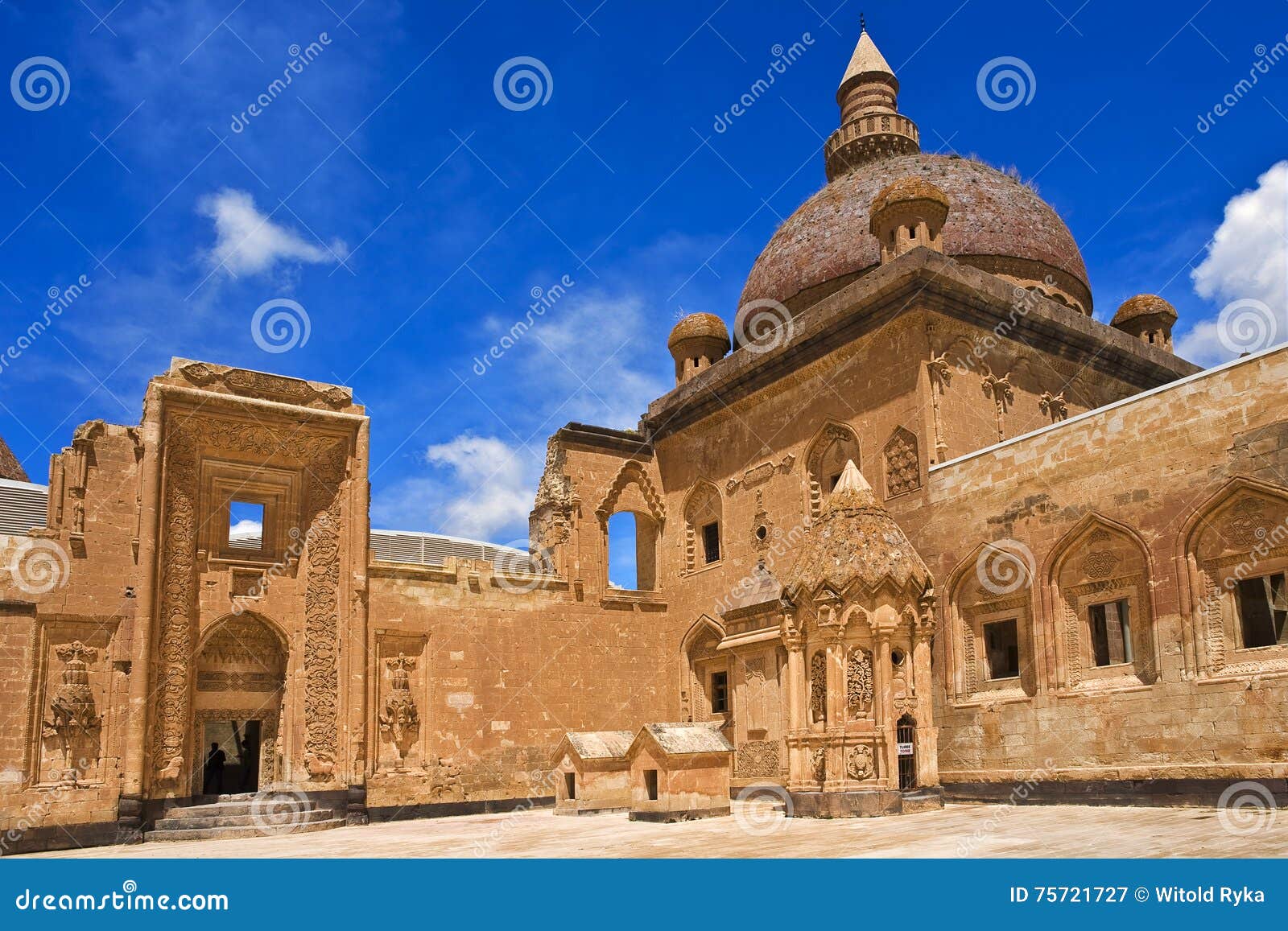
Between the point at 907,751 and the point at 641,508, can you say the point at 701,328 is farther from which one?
the point at 907,751

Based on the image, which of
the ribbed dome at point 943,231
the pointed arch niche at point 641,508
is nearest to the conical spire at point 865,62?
the ribbed dome at point 943,231

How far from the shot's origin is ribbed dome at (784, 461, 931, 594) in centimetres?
1276

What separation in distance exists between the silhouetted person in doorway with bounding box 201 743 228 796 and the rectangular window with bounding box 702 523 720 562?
962 cm

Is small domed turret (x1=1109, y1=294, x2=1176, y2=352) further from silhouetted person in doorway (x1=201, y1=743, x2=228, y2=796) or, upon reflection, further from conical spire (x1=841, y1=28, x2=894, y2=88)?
silhouetted person in doorway (x1=201, y1=743, x2=228, y2=796)

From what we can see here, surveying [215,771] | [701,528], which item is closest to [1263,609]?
[701,528]

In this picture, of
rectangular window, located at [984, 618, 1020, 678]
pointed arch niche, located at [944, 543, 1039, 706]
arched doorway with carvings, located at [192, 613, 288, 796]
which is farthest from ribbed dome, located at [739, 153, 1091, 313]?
arched doorway with carvings, located at [192, 613, 288, 796]

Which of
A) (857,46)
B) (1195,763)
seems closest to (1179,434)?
(1195,763)

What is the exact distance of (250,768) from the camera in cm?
1831

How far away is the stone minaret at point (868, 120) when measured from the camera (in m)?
25.1

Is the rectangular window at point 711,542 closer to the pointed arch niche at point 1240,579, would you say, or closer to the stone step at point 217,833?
the stone step at point 217,833

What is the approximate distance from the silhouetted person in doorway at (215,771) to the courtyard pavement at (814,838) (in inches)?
162

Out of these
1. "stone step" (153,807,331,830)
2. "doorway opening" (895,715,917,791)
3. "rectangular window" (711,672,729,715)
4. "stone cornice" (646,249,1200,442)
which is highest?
"stone cornice" (646,249,1200,442)

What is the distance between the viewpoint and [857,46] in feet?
89.8

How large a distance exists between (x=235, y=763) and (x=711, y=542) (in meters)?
9.65
